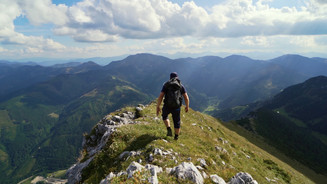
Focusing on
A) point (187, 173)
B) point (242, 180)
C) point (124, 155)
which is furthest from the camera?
point (124, 155)

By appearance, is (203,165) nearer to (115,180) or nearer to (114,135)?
(115,180)

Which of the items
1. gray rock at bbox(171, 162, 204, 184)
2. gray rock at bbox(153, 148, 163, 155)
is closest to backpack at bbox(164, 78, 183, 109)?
gray rock at bbox(153, 148, 163, 155)

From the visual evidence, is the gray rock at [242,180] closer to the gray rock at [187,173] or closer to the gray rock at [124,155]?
the gray rock at [187,173]

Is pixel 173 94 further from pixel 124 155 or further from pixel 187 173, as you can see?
pixel 187 173

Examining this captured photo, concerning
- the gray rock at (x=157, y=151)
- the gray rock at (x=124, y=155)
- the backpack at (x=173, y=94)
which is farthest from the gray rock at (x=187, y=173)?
the backpack at (x=173, y=94)

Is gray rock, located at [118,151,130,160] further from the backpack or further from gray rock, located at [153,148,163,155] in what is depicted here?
the backpack

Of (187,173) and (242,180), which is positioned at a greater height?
(187,173)

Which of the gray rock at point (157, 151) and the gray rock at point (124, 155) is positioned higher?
the gray rock at point (157, 151)

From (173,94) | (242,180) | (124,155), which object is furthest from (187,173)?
(173,94)

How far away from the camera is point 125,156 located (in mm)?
10297

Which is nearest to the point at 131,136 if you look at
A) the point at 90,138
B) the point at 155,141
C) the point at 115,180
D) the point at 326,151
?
the point at 155,141

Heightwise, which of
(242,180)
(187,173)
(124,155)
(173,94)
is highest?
(173,94)

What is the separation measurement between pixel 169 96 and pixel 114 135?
525cm

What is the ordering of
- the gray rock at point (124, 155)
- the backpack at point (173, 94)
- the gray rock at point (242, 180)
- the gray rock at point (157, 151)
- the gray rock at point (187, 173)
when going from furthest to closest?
the backpack at point (173, 94)
the gray rock at point (124, 155)
the gray rock at point (157, 151)
the gray rock at point (242, 180)
the gray rock at point (187, 173)
